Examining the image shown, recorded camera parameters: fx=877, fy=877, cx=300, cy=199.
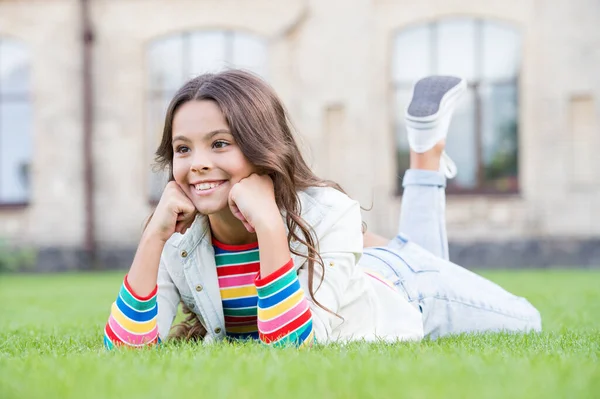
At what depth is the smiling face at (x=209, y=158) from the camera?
10.5ft

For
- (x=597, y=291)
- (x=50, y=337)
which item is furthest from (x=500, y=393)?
(x=597, y=291)

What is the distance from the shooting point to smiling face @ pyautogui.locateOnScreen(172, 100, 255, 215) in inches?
126

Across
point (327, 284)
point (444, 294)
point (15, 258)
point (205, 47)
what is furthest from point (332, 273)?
point (15, 258)

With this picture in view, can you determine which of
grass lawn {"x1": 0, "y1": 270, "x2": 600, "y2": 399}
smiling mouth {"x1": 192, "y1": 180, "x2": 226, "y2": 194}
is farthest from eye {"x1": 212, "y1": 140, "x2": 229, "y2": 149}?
grass lawn {"x1": 0, "y1": 270, "x2": 600, "y2": 399}

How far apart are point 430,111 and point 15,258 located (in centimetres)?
1147

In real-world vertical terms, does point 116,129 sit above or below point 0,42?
below

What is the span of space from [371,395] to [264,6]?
1315 cm

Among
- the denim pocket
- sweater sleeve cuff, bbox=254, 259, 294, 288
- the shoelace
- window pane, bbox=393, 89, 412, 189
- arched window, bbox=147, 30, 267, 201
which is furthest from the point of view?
arched window, bbox=147, 30, 267, 201

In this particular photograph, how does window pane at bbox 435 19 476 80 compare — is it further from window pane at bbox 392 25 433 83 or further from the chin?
the chin

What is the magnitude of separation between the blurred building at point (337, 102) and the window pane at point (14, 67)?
0.02 m

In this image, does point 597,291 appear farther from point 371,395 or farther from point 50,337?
point 371,395

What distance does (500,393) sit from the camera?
201 centimetres

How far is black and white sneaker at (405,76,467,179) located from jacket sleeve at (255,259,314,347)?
5.76 ft

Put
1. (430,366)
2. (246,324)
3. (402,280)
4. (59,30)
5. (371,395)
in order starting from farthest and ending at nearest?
(59,30) → (402,280) → (246,324) → (430,366) → (371,395)
